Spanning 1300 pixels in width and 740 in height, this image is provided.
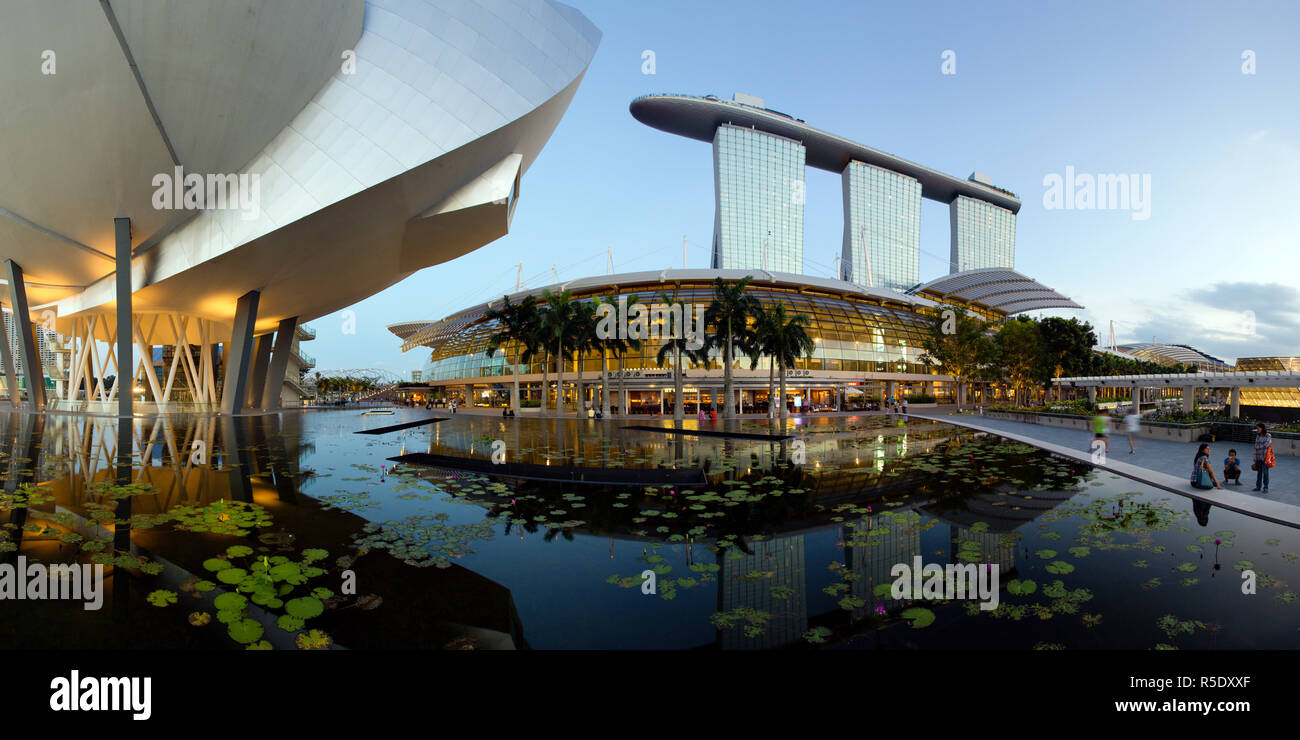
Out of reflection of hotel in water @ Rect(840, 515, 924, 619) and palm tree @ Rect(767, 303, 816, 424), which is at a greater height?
palm tree @ Rect(767, 303, 816, 424)

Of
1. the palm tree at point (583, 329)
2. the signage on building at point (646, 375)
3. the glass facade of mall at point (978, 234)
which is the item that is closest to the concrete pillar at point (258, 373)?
the palm tree at point (583, 329)

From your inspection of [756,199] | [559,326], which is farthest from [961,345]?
[756,199]

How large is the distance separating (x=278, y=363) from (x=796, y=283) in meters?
60.4

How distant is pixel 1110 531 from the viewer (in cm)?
947

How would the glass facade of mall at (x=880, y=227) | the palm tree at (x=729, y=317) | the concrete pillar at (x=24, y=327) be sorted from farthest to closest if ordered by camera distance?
the glass facade of mall at (x=880, y=227) → the palm tree at (x=729, y=317) → the concrete pillar at (x=24, y=327)

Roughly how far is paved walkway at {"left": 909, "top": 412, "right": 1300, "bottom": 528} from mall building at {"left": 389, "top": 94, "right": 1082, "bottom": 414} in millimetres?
27306

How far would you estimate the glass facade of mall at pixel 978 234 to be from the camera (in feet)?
563

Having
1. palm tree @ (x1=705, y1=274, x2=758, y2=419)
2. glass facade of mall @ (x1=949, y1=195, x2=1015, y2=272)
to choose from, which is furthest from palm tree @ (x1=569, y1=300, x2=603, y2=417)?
glass facade of mall @ (x1=949, y1=195, x2=1015, y2=272)

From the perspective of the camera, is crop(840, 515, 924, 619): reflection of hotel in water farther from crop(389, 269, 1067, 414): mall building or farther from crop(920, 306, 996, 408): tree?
crop(920, 306, 996, 408): tree

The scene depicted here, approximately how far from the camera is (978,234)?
17475 centimetres

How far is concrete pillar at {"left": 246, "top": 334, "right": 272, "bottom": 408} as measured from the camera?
57.2 meters

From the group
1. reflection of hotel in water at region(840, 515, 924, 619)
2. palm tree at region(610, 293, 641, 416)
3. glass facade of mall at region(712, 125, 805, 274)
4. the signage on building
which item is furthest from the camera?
glass facade of mall at region(712, 125, 805, 274)

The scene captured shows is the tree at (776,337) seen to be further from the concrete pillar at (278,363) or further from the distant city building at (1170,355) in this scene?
the distant city building at (1170,355)

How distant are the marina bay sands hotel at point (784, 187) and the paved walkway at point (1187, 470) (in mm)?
107396
